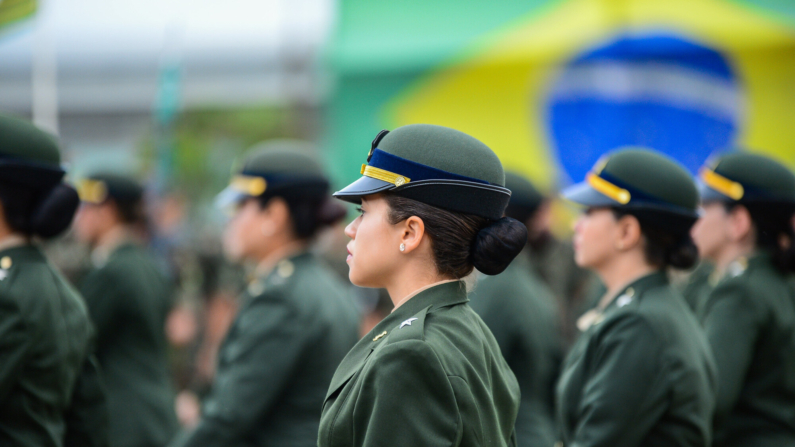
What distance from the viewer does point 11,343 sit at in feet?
9.00

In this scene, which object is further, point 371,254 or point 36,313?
point 36,313

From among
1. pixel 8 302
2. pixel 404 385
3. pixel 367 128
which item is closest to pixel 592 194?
pixel 404 385

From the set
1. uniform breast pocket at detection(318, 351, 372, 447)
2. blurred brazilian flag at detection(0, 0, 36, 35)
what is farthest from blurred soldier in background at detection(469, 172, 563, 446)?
blurred brazilian flag at detection(0, 0, 36, 35)

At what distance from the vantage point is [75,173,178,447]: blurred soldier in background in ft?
15.3

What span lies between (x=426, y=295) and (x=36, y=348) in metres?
1.45

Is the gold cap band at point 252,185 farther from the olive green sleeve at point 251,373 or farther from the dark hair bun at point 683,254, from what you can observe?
the dark hair bun at point 683,254

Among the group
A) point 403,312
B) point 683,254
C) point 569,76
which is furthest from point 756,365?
point 569,76

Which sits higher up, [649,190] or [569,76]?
[649,190]

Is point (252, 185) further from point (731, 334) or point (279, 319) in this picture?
point (731, 334)

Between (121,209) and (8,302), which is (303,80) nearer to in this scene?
(121,209)

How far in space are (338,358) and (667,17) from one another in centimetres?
558

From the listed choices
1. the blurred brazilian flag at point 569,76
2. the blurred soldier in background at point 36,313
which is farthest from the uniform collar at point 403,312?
the blurred brazilian flag at point 569,76

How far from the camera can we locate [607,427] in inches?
113

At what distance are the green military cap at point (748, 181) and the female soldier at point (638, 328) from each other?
2.41ft
